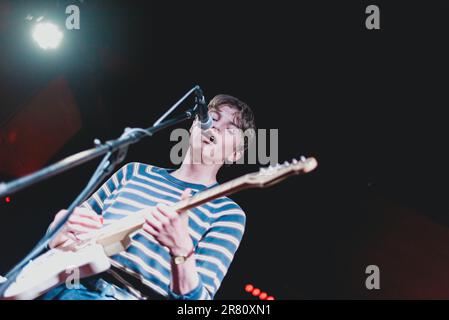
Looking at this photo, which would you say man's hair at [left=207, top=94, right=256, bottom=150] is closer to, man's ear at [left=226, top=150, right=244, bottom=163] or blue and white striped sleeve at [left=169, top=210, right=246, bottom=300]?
man's ear at [left=226, top=150, right=244, bottom=163]

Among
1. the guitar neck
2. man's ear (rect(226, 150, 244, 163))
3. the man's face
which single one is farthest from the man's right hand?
man's ear (rect(226, 150, 244, 163))

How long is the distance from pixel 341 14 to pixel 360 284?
2144mm

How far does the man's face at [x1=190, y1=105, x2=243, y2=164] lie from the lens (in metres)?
2.19

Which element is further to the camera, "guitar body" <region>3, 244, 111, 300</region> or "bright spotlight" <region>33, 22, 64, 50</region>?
"bright spotlight" <region>33, 22, 64, 50</region>

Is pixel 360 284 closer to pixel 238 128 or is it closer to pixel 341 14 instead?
pixel 238 128

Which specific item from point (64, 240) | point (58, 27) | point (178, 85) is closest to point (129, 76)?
point (178, 85)

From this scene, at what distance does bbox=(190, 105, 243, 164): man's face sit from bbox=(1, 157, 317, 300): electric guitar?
71 centimetres

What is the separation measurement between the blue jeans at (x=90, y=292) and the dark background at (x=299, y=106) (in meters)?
1.36

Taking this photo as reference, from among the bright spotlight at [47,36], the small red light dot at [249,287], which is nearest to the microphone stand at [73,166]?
the bright spotlight at [47,36]

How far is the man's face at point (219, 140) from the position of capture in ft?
7.18

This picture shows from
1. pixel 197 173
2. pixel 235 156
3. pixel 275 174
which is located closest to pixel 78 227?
pixel 197 173

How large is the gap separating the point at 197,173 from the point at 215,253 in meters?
0.64

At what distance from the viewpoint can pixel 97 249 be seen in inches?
58.4

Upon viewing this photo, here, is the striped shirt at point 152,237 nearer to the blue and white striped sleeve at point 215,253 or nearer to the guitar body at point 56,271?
the blue and white striped sleeve at point 215,253
